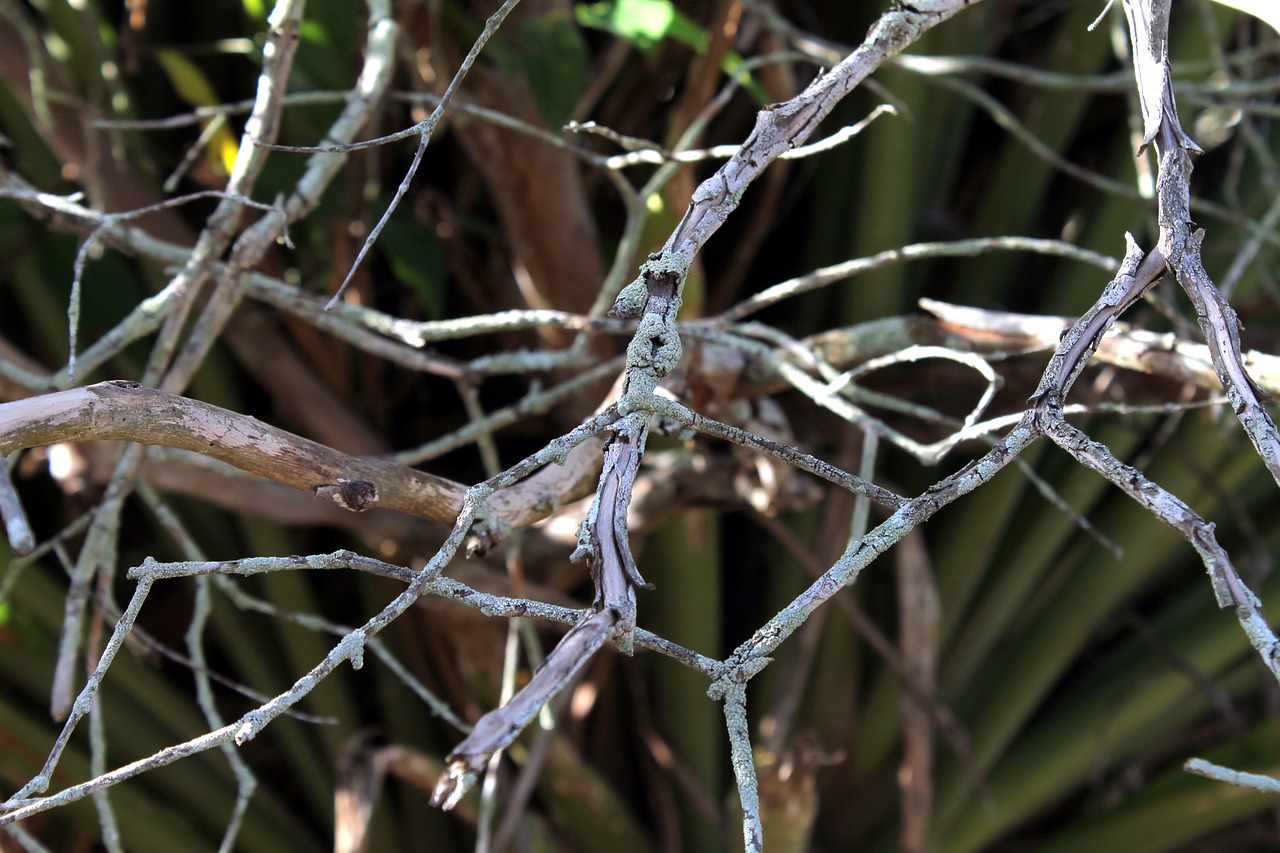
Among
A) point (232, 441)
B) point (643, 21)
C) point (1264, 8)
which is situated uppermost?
point (643, 21)

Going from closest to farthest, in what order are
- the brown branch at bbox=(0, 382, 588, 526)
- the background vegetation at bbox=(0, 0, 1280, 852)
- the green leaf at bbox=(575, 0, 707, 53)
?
the brown branch at bbox=(0, 382, 588, 526) < the green leaf at bbox=(575, 0, 707, 53) < the background vegetation at bbox=(0, 0, 1280, 852)

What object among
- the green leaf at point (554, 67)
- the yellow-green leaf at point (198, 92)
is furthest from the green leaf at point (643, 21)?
the yellow-green leaf at point (198, 92)

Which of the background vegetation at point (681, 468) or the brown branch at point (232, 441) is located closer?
the brown branch at point (232, 441)

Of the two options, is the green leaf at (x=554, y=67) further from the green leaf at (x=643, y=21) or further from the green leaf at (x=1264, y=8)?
the green leaf at (x=1264, y=8)

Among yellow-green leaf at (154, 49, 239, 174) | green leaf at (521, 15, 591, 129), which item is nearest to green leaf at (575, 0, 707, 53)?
green leaf at (521, 15, 591, 129)

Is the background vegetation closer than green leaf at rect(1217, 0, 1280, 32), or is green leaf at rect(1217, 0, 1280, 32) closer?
green leaf at rect(1217, 0, 1280, 32)

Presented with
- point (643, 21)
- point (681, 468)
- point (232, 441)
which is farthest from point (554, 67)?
point (232, 441)

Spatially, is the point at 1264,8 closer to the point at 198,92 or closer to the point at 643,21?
the point at 643,21

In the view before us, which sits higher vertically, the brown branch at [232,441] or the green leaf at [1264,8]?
the green leaf at [1264,8]

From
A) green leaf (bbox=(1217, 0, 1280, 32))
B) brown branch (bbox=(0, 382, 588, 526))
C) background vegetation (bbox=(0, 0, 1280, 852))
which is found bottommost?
brown branch (bbox=(0, 382, 588, 526))

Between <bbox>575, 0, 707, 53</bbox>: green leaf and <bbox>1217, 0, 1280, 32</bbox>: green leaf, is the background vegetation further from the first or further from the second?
<bbox>1217, 0, 1280, 32</bbox>: green leaf
